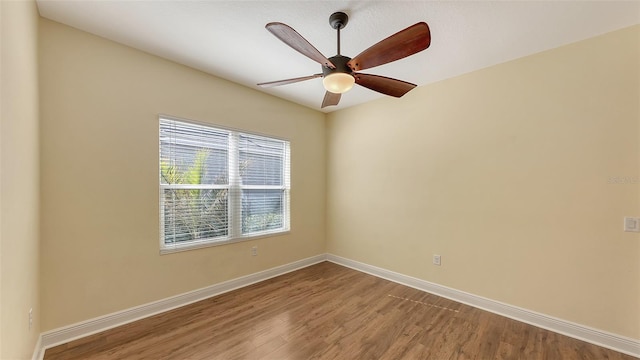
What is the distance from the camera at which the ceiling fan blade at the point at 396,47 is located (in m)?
1.45

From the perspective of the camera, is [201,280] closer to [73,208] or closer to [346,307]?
[73,208]

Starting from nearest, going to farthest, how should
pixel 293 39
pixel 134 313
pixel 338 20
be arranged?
pixel 293 39, pixel 338 20, pixel 134 313

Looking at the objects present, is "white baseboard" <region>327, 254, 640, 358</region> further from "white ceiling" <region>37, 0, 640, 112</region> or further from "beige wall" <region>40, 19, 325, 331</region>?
"white ceiling" <region>37, 0, 640, 112</region>

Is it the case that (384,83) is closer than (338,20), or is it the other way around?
(338,20)

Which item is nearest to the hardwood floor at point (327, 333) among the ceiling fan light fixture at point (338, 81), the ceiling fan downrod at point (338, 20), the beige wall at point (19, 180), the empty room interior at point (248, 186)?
the empty room interior at point (248, 186)

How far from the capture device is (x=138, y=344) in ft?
6.70

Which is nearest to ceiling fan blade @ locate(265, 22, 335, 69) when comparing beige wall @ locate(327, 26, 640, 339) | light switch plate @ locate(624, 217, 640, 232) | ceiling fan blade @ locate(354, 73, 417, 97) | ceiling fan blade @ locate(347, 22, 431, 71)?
ceiling fan blade @ locate(347, 22, 431, 71)

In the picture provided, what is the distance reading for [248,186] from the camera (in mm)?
3373

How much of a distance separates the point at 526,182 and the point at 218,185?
3429mm

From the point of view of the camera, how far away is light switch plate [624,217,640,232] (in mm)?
1977

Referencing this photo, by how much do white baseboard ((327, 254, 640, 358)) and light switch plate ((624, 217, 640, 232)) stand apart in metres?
0.90

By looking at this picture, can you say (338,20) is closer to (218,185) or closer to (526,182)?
(218,185)

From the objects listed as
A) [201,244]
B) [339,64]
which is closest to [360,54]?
[339,64]

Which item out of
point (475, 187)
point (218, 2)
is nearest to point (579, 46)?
point (475, 187)
